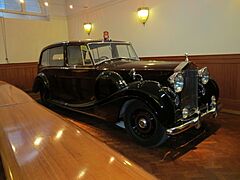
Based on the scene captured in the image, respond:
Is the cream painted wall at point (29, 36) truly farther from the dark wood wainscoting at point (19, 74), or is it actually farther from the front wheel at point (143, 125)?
the front wheel at point (143, 125)

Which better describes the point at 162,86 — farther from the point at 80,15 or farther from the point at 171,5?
the point at 80,15

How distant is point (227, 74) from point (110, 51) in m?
2.20

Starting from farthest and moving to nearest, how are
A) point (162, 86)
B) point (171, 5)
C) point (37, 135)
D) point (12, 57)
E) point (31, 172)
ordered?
point (12, 57) < point (171, 5) < point (162, 86) < point (37, 135) < point (31, 172)

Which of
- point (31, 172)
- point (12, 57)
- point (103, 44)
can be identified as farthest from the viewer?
point (12, 57)

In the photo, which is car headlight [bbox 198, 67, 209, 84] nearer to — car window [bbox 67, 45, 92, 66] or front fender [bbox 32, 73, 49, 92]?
car window [bbox 67, 45, 92, 66]

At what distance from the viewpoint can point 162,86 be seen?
2.47 m

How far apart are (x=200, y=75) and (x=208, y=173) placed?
4.48 ft

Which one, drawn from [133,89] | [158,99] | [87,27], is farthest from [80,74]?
[87,27]

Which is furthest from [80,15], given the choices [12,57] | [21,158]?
[21,158]

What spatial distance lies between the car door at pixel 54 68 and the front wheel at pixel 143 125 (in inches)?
69.8

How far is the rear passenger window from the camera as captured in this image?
3.91 metres

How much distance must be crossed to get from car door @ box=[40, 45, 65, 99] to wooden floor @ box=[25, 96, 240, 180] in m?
1.13

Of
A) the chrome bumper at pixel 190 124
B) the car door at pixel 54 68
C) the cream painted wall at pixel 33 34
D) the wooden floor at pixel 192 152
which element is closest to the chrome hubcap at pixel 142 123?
the wooden floor at pixel 192 152

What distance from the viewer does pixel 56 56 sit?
13.4 ft
